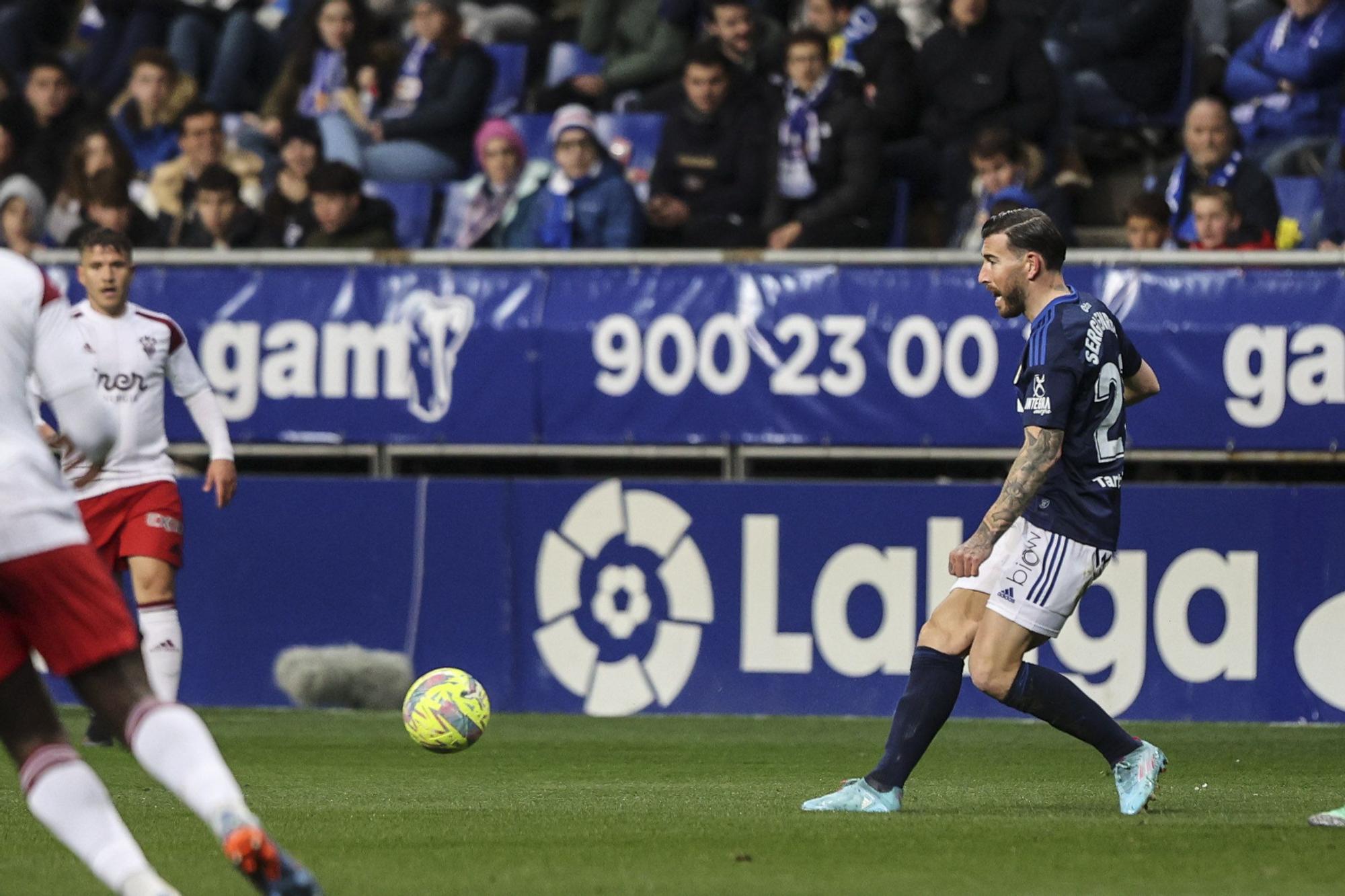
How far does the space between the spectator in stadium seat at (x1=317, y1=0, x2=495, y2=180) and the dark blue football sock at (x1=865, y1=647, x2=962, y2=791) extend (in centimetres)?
806

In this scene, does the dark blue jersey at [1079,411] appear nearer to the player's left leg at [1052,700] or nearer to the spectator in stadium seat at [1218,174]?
the player's left leg at [1052,700]

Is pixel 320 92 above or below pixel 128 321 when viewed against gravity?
above

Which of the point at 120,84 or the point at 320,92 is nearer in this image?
the point at 320,92

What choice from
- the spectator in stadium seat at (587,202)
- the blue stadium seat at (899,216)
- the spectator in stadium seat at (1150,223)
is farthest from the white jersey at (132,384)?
the spectator in stadium seat at (1150,223)

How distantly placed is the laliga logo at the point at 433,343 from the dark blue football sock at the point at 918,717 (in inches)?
217

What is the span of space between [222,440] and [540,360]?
249 centimetres

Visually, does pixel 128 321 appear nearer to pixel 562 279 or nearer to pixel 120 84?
pixel 562 279

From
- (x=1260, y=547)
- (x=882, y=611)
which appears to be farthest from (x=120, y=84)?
(x=1260, y=547)

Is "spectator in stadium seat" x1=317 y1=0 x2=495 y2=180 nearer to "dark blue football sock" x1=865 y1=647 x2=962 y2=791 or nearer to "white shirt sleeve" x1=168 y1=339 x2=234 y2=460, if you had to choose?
"white shirt sleeve" x1=168 y1=339 x2=234 y2=460

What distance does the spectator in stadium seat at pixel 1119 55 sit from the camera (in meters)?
14.2

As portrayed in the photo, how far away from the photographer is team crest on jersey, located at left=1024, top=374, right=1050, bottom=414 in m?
7.10

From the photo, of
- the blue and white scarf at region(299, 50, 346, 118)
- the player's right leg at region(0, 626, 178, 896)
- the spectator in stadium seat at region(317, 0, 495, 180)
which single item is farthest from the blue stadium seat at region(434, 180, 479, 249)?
the player's right leg at region(0, 626, 178, 896)

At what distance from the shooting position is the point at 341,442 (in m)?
12.6

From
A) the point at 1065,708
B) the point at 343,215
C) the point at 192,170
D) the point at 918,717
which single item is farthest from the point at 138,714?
the point at 192,170
